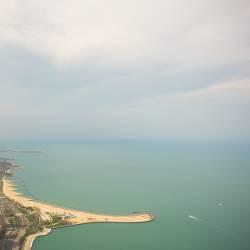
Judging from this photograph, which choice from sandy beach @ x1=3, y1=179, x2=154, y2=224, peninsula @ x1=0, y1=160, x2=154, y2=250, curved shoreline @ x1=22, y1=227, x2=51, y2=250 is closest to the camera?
curved shoreline @ x1=22, y1=227, x2=51, y2=250

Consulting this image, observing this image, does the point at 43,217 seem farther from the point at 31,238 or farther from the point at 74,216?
the point at 31,238

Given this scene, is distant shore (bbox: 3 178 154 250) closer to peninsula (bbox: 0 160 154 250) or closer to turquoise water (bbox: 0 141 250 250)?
peninsula (bbox: 0 160 154 250)

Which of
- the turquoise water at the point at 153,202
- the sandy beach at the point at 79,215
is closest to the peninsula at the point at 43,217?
the sandy beach at the point at 79,215

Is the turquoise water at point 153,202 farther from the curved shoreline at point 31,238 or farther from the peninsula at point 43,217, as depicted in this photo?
the peninsula at point 43,217

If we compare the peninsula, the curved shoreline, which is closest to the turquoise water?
the curved shoreline

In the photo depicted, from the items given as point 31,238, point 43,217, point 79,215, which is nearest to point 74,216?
point 79,215

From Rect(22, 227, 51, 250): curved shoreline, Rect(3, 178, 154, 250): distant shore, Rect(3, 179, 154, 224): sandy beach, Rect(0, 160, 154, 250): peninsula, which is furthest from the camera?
Rect(3, 179, 154, 224): sandy beach

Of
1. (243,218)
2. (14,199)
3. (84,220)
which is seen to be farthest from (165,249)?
(14,199)

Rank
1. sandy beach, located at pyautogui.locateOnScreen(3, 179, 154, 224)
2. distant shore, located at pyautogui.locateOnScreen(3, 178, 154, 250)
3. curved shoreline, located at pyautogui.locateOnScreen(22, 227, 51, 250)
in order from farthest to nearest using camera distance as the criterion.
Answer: sandy beach, located at pyautogui.locateOnScreen(3, 179, 154, 224), distant shore, located at pyautogui.locateOnScreen(3, 178, 154, 250), curved shoreline, located at pyautogui.locateOnScreen(22, 227, 51, 250)

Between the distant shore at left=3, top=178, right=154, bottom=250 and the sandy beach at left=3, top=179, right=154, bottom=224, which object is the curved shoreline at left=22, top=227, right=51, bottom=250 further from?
the sandy beach at left=3, top=179, right=154, bottom=224

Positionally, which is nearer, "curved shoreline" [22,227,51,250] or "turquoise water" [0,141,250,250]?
"curved shoreline" [22,227,51,250]
